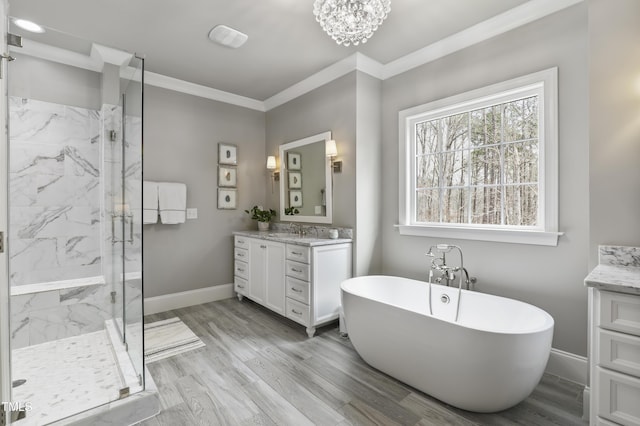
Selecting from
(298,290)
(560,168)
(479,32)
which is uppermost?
(479,32)

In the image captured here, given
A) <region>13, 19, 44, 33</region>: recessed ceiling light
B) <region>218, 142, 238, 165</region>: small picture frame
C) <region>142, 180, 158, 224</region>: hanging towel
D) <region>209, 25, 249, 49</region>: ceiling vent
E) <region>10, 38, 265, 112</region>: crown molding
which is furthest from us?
<region>218, 142, 238, 165</region>: small picture frame

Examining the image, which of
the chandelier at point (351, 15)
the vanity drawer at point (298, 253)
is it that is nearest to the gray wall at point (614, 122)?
the chandelier at point (351, 15)

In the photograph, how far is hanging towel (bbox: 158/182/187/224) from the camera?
11.2ft

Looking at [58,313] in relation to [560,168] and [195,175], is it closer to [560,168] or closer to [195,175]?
[195,175]

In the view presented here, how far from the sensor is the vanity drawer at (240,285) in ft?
12.0

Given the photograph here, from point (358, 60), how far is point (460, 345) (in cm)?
258

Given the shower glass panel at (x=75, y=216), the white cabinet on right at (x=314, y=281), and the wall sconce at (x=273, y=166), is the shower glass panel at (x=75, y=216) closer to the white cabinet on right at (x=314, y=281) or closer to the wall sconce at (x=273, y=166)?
the white cabinet on right at (x=314, y=281)

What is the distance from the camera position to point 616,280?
4.25 ft

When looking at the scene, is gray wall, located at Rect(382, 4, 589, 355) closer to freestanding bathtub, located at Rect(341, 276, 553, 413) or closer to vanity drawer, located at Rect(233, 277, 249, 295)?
freestanding bathtub, located at Rect(341, 276, 553, 413)

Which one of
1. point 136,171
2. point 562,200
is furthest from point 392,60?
point 136,171

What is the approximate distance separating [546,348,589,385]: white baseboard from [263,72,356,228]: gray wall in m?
1.83

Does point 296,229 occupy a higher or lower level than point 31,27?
lower

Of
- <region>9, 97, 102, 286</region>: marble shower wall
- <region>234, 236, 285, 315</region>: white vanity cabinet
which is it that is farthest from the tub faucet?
<region>9, 97, 102, 286</region>: marble shower wall

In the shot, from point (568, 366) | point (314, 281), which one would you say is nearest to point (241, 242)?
point (314, 281)
